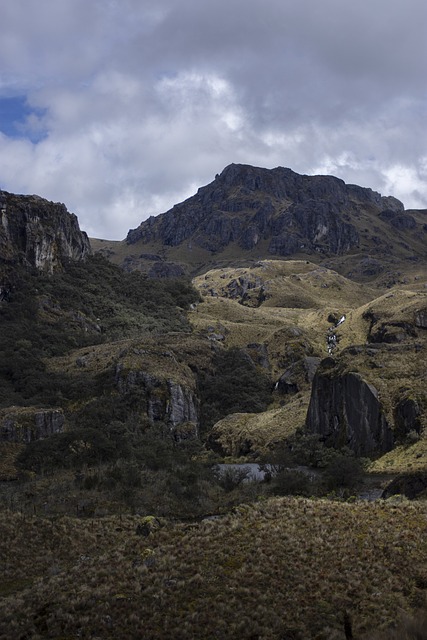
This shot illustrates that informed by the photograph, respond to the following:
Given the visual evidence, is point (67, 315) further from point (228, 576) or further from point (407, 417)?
point (228, 576)

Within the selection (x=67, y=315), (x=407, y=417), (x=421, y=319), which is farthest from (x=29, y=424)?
(x=421, y=319)

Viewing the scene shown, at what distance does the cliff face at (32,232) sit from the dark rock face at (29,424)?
83.4m

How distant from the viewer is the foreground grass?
53.7 ft

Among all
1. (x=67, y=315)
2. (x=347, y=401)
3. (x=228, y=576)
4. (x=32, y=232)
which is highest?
(x=32, y=232)

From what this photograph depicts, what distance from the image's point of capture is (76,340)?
13138cm

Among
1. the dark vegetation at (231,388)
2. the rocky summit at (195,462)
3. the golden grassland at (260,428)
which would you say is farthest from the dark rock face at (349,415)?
the dark vegetation at (231,388)

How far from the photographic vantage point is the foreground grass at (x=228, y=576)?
53.7ft

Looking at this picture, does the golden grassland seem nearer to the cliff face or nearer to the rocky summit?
the rocky summit

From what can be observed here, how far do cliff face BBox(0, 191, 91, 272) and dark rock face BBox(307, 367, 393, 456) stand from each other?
9723 cm

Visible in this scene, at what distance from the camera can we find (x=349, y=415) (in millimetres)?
74875

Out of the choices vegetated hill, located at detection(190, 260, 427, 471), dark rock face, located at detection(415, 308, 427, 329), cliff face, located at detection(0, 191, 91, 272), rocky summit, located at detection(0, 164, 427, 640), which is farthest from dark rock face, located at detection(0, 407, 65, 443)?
dark rock face, located at detection(415, 308, 427, 329)

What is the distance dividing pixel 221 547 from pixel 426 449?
44710 millimetres

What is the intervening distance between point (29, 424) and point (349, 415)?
40138 millimetres

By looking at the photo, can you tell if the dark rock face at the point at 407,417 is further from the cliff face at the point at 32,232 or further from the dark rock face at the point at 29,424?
the cliff face at the point at 32,232
